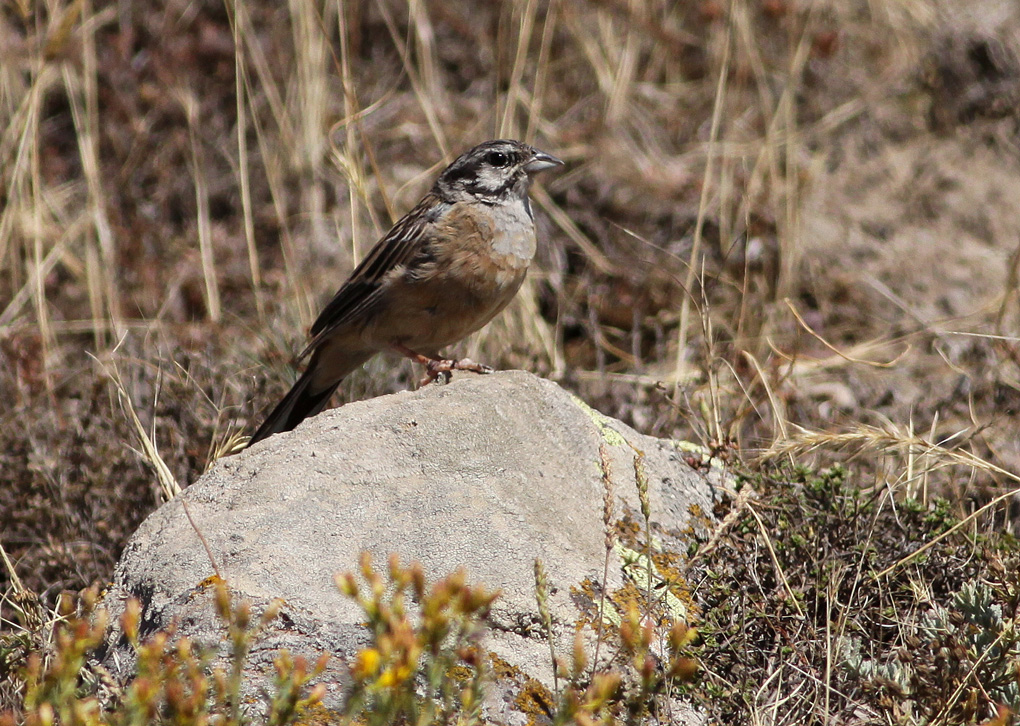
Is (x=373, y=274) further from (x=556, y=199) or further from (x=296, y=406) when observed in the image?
(x=556, y=199)

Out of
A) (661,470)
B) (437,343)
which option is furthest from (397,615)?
(437,343)

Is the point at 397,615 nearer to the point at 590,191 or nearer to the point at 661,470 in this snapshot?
the point at 661,470

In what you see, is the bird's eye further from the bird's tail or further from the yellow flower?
the yellow flower

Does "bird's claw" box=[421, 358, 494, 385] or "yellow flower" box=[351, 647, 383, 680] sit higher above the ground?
"yellow flower" box=[351, 647, 383, 680]

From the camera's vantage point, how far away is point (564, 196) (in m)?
7.47

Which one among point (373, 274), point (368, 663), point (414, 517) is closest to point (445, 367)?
point (373, 274)

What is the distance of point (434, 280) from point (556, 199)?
283 cm

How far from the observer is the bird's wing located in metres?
4.95

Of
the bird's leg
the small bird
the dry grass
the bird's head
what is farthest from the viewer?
the dry grass

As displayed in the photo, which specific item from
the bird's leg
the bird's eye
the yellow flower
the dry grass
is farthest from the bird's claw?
the yellow flower

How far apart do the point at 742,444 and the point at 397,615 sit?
2.92m

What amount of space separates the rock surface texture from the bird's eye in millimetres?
1599

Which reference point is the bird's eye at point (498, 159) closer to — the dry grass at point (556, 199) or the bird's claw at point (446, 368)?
the dry grass at point (556, 199)

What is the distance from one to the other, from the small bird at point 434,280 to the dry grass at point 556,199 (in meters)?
0.27
